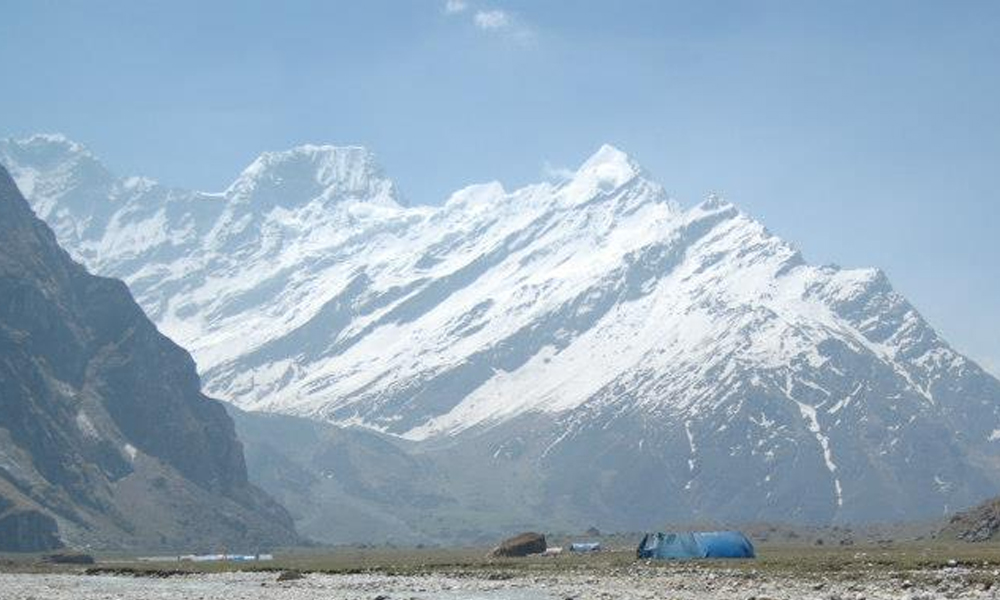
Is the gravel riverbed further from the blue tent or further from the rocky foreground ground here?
the blue tent

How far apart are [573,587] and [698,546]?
37.1m

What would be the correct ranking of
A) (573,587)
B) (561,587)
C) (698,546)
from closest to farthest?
(573,587)
(561,587)
(698,546)

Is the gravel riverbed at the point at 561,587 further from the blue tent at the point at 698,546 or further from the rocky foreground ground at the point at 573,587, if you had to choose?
the blue tent at the point at 698,546

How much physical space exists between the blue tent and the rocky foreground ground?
14.9m

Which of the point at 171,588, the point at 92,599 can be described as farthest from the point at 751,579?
the point at 171,588

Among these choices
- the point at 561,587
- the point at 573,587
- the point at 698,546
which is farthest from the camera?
the point at 698,546

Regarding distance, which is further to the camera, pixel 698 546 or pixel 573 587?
pixel 698 546

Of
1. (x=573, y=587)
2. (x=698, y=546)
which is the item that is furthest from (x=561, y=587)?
(x=698, y=546)

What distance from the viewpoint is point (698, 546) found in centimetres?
12850

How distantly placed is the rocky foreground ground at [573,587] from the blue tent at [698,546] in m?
14.9

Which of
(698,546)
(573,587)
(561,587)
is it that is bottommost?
(561,587)

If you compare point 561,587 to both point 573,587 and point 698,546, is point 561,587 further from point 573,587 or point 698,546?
point 698,546

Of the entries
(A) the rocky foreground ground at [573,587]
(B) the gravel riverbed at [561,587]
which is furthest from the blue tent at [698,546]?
(B) the gravel riverbed at [561,587]

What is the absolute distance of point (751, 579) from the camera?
89.8 meters
